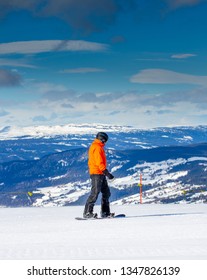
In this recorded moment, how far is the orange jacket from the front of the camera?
1520cm

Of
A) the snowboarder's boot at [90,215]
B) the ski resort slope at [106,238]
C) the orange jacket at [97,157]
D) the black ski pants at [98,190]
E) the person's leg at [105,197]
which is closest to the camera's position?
the ski resort slope at [106,238]

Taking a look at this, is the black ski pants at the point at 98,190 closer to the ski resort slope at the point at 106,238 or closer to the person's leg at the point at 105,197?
the person's leg at the point at 105,197

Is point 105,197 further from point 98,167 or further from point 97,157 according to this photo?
point 97,157

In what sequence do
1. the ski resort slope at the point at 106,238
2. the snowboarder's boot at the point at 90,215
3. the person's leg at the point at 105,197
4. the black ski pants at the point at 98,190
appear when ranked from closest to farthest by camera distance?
the ski resort slope at the point at 106,238, the black ski pants at the point at 98,190, the person's leg at the point at 105,197, the snowboarder's boot at the point at 90,215

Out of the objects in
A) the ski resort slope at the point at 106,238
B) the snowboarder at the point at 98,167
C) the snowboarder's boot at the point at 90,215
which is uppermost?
the snowboarder at the point at 98,167

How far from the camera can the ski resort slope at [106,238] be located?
9305 mm

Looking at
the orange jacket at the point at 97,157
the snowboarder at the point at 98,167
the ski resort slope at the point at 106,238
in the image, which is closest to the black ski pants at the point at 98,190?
the snowboarder at the point at 98,167

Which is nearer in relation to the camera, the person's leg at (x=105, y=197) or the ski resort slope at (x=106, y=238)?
the ski resort slope at (x=106, y=238)

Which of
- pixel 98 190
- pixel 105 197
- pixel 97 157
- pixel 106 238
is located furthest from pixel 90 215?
pixel 106 238

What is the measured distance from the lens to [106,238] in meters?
11.7

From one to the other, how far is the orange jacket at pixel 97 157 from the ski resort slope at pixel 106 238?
1.35 meters

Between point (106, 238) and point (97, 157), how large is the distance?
3.92 metres
